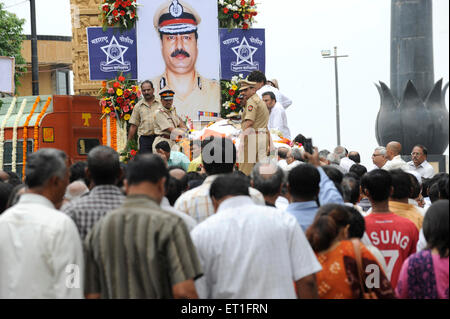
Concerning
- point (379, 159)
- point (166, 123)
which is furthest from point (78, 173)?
point (379, 159)

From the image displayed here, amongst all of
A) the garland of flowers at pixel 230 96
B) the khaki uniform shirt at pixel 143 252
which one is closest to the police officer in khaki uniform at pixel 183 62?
the garland of flowers at pixel 230 96

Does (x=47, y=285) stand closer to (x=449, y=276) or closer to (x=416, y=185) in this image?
(x=449, y=276)

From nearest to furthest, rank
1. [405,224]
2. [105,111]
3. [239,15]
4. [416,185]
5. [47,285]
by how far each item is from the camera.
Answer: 1. [47,285]
2. [405,224]
3. [416,185]
4. [105,111]
5. [239,15]

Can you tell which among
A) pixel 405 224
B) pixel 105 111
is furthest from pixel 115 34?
pixel 405 224

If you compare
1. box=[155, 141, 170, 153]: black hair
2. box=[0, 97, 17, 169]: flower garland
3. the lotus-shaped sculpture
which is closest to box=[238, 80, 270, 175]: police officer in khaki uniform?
box=[155, 141, 170, 153]: black hair

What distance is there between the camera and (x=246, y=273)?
15.9 feet

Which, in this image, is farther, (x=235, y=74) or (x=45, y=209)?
(x=235, y=74)

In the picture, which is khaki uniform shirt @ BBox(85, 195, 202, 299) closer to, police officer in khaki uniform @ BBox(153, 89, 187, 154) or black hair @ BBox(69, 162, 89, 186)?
black hair @ BBox(69, 162, 89, 186)

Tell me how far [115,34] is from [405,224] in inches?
438

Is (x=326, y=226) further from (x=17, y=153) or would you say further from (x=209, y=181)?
(x=17, y=153)

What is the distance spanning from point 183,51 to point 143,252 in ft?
41.6

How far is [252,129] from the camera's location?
1204cm

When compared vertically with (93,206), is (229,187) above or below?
above

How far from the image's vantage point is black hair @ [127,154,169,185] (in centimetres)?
482
